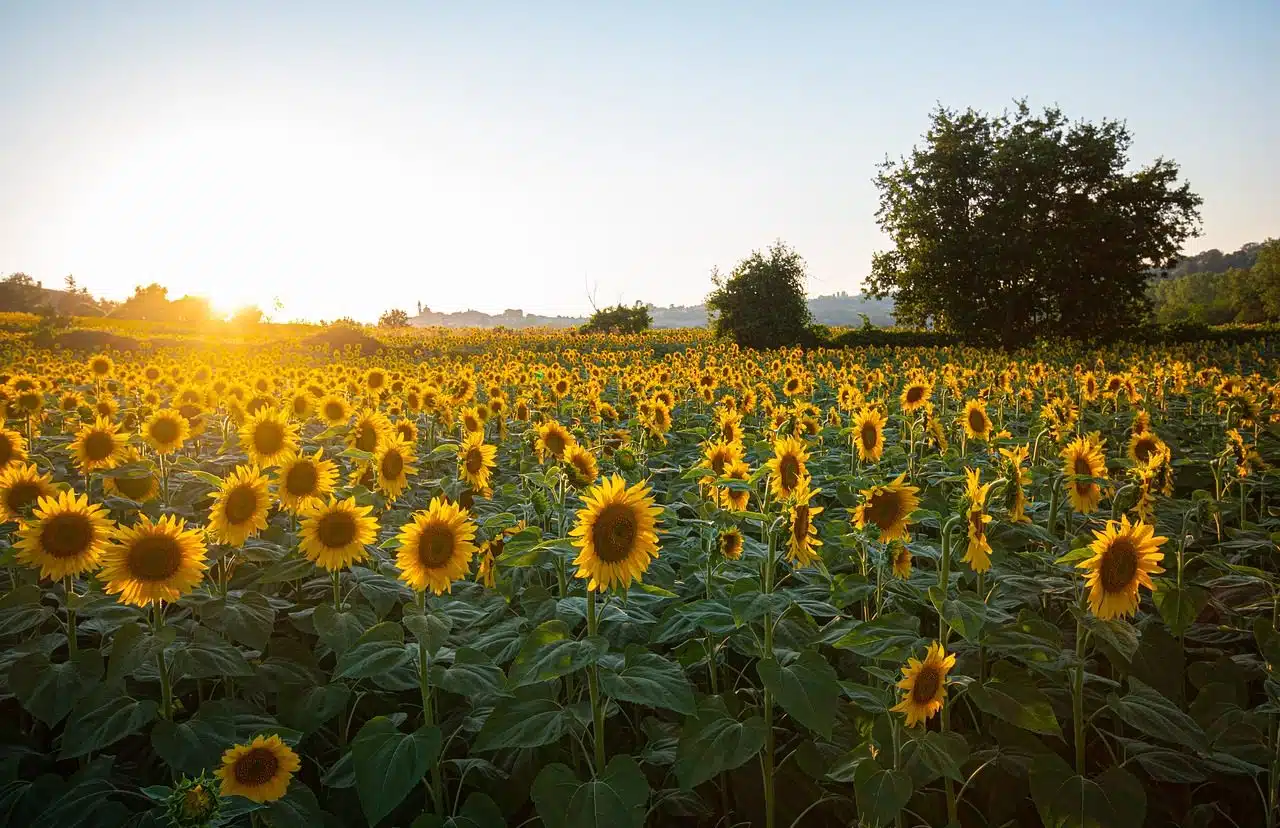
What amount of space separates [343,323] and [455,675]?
99.6ft

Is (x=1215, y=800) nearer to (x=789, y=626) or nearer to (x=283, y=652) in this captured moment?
(x=789, y=626)

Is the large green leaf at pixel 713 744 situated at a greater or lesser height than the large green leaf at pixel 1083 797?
greater

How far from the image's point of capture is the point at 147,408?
5746 mm

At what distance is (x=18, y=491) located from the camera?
3.34 metres

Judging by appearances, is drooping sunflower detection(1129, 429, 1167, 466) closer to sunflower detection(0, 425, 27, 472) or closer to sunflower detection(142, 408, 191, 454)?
sunflower detection(142, 408, 191, 454)

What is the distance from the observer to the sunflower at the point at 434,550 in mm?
2793

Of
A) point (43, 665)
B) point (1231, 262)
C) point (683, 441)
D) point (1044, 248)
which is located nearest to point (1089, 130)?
point (1044, 248)

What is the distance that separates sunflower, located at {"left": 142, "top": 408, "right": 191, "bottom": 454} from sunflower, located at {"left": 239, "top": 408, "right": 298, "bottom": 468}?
57cm

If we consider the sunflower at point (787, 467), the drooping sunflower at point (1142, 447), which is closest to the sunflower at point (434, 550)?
the sunflower at point (787, 467)

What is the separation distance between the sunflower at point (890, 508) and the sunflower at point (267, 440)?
334cm

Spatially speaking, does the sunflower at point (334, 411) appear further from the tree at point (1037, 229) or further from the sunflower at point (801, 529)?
the tree at point (1037, 229)

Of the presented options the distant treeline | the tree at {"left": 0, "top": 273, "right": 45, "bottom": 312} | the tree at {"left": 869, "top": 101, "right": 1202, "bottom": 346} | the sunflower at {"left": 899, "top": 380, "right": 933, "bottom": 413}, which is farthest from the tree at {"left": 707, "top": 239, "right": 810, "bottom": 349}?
the tree at {"left": 0, "top": 273, "right": 45, "bottom": 312}

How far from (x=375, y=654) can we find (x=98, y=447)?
2.90 metres

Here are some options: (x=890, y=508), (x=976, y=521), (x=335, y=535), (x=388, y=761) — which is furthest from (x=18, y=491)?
(x=976, y=521)
